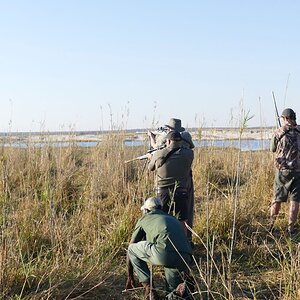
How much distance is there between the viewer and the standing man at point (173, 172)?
5.15 metres

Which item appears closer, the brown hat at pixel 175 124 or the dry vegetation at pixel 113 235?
the dry vegetation at pixel 113 235

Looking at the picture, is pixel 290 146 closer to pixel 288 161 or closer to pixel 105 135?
pixel 288 161

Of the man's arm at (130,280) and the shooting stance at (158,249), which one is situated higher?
the shooting stance at (158,249)

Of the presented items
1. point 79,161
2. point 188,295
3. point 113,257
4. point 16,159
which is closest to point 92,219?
point 113,257

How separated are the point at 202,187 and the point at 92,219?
9.29ft

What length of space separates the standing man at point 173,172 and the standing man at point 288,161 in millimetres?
1328

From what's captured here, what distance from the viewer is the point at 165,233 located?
3840mm

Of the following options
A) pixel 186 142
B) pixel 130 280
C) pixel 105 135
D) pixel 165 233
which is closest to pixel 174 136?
pixel 186 142

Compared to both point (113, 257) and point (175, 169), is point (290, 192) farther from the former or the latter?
point (113, 257)

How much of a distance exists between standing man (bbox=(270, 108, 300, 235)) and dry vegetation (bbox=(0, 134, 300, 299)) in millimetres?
417

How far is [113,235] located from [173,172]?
38.1 inches

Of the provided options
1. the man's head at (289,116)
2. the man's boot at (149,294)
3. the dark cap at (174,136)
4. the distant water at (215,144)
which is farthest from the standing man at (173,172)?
the distant water at (215,144)

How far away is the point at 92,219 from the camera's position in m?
5.72

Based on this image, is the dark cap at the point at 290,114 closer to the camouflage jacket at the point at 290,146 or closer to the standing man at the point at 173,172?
the camouflage jacket at the point at 290,146
